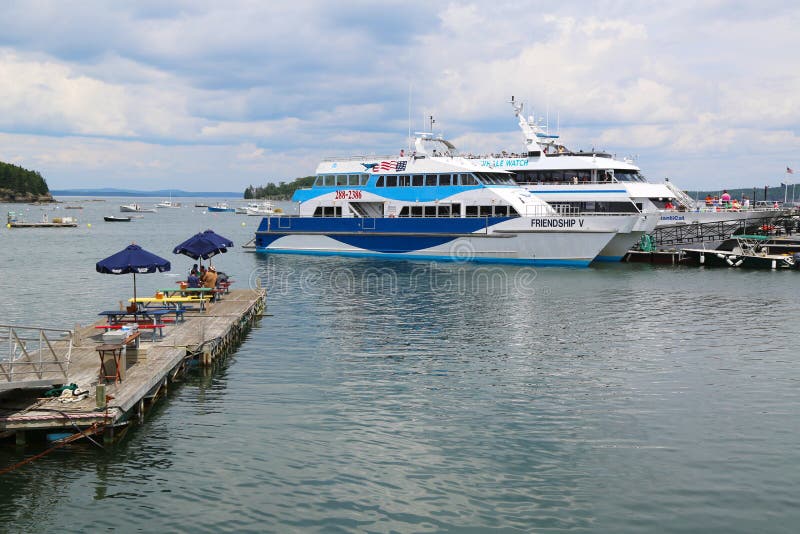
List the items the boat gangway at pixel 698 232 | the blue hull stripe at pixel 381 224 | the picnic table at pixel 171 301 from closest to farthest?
1. the picnic table at pixel 171 301
2. the blue hull stripe at pixel 381 224
3. the boat gangway at pixel 698 232

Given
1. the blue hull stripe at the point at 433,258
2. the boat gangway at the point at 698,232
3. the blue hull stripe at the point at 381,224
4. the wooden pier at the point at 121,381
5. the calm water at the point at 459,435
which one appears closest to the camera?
the calm water at the point at 459,435

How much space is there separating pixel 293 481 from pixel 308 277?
91.3 feet

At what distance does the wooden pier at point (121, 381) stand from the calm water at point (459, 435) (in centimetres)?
48

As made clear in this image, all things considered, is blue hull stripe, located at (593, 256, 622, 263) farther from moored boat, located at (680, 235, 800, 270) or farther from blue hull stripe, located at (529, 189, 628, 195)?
moored boat, located at (680, 235, 800, 270)

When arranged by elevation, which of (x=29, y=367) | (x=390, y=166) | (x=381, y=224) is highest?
(x=390, y=166)

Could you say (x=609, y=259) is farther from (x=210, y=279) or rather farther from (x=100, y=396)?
(x=100, y=396)

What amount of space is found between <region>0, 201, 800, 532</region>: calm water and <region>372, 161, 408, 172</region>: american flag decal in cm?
2186

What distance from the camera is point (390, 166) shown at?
48.2 metres

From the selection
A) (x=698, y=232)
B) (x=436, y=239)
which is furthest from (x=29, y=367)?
(x=698, y=232)

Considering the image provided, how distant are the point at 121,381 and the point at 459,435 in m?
6.56

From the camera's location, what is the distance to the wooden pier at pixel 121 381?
1233 cm

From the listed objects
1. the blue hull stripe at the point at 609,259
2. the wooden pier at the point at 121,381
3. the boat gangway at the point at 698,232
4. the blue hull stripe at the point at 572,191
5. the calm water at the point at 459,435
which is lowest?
the calm water at the point at 459,435

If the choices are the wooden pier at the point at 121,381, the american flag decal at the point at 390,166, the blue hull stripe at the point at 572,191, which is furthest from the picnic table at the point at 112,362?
the blue hull stripe at the point at 572,191

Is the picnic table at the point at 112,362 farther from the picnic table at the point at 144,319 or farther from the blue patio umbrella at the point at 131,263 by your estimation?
the blue patio umbrella at the point at 131,263
